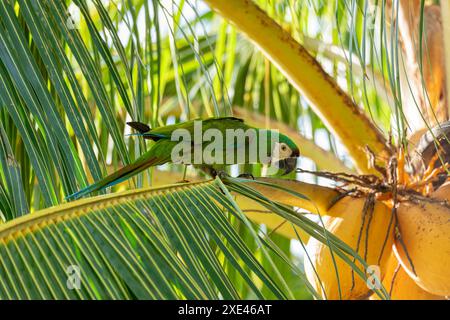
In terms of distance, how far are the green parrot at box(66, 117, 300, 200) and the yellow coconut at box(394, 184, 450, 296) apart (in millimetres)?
450

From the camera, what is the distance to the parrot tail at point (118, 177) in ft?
4.34

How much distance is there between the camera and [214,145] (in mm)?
2020

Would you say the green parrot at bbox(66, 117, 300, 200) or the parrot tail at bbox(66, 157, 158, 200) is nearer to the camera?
the parrot tail at bbox(66, 157, 158, 200)

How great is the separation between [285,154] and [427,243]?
0.62 meters

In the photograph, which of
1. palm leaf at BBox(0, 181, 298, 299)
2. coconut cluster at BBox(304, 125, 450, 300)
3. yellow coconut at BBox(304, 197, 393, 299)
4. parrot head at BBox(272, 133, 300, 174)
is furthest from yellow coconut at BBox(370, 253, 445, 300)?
palm leaf at BBox(0, 181, 298, 299)

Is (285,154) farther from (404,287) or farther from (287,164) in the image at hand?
(404,287)

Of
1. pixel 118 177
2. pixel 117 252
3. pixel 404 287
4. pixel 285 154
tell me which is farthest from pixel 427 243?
pixel 117 252

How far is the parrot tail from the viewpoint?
1322 mm

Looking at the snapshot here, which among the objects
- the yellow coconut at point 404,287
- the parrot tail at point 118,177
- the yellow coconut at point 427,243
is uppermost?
the parrot tail at point 118,177

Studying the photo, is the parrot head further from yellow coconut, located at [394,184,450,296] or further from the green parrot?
yellow coconut, located at [394,184,450,296]

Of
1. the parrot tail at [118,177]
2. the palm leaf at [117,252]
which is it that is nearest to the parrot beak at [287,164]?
the parrot tail at [118,177]

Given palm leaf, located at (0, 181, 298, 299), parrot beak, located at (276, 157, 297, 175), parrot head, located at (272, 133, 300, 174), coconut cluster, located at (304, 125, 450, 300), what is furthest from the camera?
parrot beak, located at (276, 157, 297, 175)

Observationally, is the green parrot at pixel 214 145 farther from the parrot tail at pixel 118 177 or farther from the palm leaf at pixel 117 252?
the palm leaf at pixel 117 252

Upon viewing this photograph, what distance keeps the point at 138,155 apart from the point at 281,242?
5.47 feet
